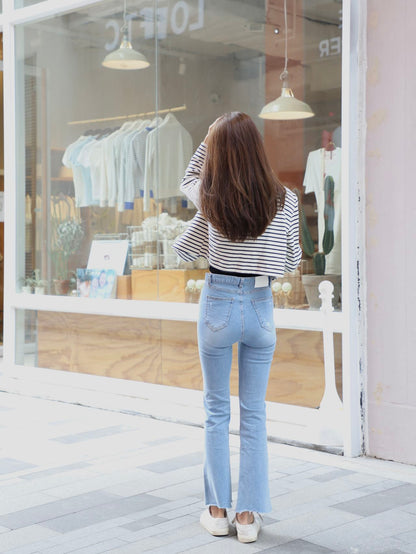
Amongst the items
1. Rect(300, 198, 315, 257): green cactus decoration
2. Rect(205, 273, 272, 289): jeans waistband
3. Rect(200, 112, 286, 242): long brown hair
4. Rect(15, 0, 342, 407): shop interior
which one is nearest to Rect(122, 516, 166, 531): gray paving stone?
Rect(205, 273, 272, 289): jeans waistband

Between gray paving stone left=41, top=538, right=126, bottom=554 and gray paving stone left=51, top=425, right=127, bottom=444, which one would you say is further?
gray paving stone left=51, top=425, right=127, bottom=444

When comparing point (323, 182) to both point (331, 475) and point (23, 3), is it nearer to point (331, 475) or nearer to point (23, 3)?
point (331, 475)

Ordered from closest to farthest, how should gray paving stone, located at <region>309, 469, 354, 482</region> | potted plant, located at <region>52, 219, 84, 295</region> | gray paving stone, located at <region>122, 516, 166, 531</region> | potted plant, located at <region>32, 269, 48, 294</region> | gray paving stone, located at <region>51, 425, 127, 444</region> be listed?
gray paving stone, located at <region>122, 516, 166, 531</region>
gray paving stone, located at <region>309, 469, 354, 482</region>
gray paving stone, located at <region>51, 425, 127, 444</region>
potted plant, located at <region>52, 219, 84, 295</region>
potted plant, located at <region>32, 269, 48, 294</region>

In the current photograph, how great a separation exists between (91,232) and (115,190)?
385 millimetres

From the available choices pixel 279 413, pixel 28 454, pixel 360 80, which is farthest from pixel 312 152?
pixel 28 454

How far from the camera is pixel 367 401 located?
418 centimetres

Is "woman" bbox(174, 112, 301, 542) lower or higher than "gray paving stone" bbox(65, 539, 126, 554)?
higher

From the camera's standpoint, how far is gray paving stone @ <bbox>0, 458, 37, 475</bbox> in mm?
3923

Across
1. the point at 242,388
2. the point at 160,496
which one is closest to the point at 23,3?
the point at 160,496

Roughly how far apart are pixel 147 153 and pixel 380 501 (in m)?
3.47

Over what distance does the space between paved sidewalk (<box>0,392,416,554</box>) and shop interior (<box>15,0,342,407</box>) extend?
890mm

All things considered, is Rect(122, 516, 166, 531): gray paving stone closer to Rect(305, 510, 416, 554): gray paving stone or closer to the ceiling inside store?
Rect(305, 510, 416, 554): gray paving stone

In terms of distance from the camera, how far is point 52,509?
331cm

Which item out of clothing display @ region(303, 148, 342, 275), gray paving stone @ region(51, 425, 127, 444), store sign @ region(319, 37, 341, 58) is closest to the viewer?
gray paving stone @ region(51, 425, 127, 444)
